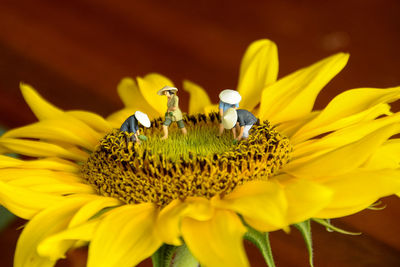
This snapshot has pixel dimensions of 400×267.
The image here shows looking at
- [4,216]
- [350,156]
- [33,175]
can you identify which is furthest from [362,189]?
[4,216]

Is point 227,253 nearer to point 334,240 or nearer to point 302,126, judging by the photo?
point 302,126

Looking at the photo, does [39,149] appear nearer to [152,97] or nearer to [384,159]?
[152,97]

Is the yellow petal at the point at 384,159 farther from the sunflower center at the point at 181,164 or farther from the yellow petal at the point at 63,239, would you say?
the yellow petal at the point at 63,239

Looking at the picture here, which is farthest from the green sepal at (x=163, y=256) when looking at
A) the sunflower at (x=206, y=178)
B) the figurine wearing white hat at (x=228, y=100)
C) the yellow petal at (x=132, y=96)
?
the yellow petal at (x=132, y=96)

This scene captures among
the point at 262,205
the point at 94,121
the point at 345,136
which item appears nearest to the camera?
the point at 262,205

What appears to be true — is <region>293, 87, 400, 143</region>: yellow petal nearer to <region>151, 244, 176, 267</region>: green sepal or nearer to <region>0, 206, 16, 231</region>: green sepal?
<region>151, 244, 176, 267</region>: green sepal

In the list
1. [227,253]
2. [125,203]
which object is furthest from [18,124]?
[227,253]
